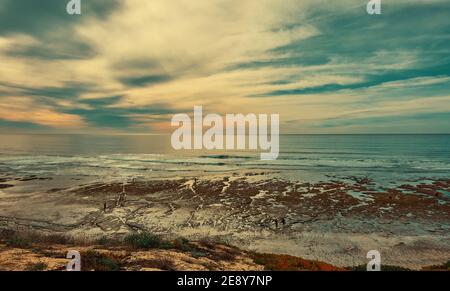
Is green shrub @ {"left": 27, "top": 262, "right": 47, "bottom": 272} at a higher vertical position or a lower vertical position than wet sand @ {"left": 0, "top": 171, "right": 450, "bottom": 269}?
higher

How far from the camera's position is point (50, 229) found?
2761cm

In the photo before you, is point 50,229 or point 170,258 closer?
point 170,258

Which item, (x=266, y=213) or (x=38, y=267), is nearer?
(x=38, y=267)

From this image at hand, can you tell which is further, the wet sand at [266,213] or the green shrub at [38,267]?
the wet sand at [266,213]

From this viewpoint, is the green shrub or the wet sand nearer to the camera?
the green shrub

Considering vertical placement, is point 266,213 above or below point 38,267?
below

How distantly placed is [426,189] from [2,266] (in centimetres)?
5095

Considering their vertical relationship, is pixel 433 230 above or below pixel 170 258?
below

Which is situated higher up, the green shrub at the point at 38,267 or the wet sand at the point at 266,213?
the green shrub at the point at 38,267
